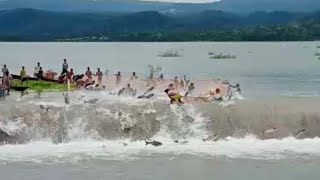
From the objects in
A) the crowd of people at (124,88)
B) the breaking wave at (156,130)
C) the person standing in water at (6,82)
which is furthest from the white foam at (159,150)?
the person standing in water at (6,82)

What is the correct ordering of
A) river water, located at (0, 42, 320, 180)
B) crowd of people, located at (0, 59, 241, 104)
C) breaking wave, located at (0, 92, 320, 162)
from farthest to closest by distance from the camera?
crowd of people, located at (0, 59, 241, 104)
breaking wave, located at (0, 92, 320, 162)
river water, located at (0, 42, 320, 180)

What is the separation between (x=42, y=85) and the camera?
149 feet

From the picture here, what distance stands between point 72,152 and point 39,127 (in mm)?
2475

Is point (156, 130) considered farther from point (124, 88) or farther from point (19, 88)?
point (19, 88)

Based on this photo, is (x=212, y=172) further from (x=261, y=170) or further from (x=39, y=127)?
(x=39, y=127)

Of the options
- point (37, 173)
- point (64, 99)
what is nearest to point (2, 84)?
point (64, 99)

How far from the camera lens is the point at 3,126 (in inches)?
1340

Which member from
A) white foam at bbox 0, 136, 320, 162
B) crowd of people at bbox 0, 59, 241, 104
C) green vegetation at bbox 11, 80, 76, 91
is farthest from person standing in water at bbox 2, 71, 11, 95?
white foam at bbox 0, 136, 320, 162

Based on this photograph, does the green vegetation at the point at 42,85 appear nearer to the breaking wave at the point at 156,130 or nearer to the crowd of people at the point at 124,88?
the crowd of people at the point at 124,88

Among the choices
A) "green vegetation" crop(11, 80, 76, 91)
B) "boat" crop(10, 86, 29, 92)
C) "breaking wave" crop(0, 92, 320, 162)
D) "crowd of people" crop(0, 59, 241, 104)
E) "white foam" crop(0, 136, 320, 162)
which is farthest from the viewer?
"green vegetation" crop(11, 80, 76, 91)

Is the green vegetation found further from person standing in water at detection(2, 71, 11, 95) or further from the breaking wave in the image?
the breaking wave

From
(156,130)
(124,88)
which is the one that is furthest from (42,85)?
(156,130)

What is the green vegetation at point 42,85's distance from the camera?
146ft

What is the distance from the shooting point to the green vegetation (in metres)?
44.6
